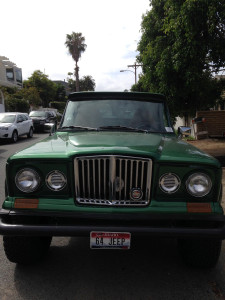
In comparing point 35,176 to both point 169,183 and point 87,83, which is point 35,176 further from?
point 87,83

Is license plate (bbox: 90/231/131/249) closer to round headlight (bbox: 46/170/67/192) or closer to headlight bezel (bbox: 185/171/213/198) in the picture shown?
round headlight (bbox: 46/170/67/192)

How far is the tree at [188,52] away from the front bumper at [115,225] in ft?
20.0

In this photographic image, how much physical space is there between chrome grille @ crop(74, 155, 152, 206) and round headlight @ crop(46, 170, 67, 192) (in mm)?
130

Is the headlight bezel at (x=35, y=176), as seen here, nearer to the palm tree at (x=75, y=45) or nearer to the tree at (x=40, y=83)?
the palm tree at (x=75, y=45)

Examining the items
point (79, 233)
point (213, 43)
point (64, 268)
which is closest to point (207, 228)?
point (79, 233)

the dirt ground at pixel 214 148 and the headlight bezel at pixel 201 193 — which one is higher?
the headlight bezel at pixel 201 193

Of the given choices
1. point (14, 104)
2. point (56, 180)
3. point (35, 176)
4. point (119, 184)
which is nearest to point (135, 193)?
point (119, 184)

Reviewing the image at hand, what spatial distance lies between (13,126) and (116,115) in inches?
475

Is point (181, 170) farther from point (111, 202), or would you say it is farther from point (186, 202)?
point (111, 202)

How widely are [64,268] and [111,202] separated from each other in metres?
0.98

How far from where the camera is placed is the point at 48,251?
3.32 m

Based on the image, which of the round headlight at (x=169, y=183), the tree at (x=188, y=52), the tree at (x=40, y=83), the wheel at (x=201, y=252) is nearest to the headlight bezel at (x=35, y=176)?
the round headlight at (x=169, y=183)

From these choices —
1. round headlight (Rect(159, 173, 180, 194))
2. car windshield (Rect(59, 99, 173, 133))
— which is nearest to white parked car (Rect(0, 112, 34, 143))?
car windshield (Rect(59, 99, 173, 133))

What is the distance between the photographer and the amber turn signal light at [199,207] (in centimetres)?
244
